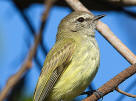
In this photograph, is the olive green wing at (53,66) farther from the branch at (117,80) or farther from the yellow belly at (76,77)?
the branch at (117,80)

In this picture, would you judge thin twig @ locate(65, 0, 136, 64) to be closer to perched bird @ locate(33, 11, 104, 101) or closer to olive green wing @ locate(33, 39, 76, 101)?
perched bird @ locate(33, 11, 104, 101)

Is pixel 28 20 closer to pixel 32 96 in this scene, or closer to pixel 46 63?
pixel 46 63

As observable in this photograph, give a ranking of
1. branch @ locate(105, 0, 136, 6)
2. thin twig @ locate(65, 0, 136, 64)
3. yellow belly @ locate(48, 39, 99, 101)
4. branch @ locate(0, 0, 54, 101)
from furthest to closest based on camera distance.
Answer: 1. branch @ locate(105, 0, 136, 6)
2. yellow belly @ locate(48, 39, 99, 101)
3. thin twig @ locate(65, 0, 136, 64)
4. branch @ locate(0, 0, 54, 101)

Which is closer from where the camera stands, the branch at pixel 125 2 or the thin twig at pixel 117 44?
the thin twig at pixel 117 44

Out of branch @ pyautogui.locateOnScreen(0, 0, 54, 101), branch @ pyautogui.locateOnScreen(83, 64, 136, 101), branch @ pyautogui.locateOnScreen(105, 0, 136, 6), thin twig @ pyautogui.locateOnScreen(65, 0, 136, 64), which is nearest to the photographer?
branch @ pyautogui.locateOnScreen(0, 0, 54, 101)

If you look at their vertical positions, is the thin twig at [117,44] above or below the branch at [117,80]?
above

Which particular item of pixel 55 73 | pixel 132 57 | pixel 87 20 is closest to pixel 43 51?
pixel 55 73

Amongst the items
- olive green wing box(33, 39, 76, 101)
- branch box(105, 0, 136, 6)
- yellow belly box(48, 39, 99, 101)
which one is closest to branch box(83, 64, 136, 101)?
yellow belly box(48, 39, 99, 101)

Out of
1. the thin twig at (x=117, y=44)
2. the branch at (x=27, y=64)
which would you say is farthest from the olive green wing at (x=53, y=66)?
the branch at (x=27, y=64)
